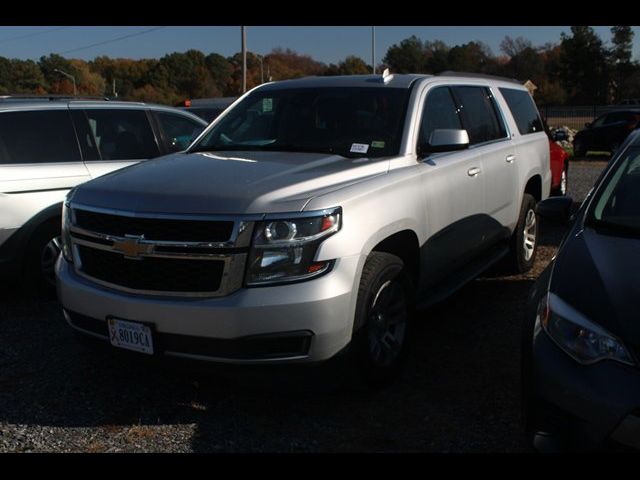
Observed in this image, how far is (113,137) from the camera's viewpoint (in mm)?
6691

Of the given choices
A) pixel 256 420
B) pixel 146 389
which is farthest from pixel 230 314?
pixel 146 389

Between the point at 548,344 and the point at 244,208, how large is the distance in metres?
1.57

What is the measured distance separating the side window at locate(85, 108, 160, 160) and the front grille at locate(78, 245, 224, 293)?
9.81ft

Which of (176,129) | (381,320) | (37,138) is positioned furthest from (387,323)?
(176,129)

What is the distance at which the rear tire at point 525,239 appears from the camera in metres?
6.45

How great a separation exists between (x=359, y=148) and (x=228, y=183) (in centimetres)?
113

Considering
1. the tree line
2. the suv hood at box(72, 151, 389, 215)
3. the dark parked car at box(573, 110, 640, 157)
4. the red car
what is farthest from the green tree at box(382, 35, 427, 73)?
the suv hood at box(72, 151, 389, 215)

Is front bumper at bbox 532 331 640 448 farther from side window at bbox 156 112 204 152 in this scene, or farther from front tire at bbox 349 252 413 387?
side window at bbox 156 112 204 152

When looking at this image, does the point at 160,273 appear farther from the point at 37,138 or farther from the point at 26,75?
the point at 26,75

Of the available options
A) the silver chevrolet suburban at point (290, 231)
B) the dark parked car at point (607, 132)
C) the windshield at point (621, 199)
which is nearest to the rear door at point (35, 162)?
the silver chevrolet suburban at point (290, 231)

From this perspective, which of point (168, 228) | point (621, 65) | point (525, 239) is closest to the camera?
point (168, 228)

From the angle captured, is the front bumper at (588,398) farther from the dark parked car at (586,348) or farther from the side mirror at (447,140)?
the side mirror at (447,140)

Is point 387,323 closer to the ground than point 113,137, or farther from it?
closer to the ground
